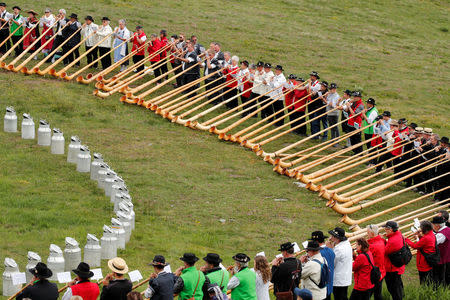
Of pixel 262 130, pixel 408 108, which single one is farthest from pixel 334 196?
pixel 408 108

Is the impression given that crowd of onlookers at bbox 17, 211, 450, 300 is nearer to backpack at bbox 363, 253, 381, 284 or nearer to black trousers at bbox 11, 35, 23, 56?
backpack at bbox 363, 253, 381, 284

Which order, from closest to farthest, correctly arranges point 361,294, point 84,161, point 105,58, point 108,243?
point 361,294 → point 108,243 → point 84,161 → point 105,58

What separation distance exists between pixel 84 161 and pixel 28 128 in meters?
2.57

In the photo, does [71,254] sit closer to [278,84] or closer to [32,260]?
[32,260]

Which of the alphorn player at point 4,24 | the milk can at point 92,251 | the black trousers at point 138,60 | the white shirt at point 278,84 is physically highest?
the alphorn player at point 4,24

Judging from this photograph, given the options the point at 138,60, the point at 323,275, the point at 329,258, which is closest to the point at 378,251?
the point at 329,258

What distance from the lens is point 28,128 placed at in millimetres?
21422

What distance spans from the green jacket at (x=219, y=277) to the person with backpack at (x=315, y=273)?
4.81 feet

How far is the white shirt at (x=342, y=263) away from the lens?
13.9m

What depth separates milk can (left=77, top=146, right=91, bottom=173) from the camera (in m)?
19.7

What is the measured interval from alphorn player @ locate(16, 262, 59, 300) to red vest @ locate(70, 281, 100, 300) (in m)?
0.29

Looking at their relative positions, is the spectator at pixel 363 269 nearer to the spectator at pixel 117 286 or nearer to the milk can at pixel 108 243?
the spectator at pixel 117 286

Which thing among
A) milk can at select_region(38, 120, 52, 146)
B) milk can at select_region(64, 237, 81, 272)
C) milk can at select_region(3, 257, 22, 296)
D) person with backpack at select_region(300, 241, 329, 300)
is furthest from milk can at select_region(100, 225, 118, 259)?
milk can at select_region(38, 120, 52, 146)

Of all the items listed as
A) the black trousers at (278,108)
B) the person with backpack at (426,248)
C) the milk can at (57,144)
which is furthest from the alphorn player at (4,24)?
the person with backpack at (426,248)
